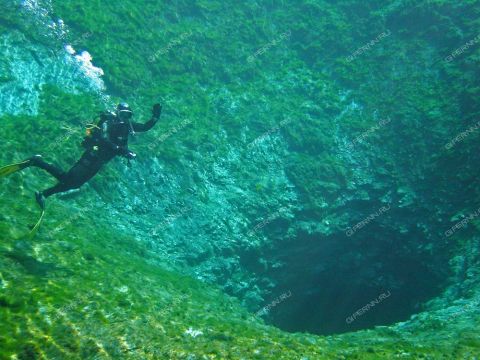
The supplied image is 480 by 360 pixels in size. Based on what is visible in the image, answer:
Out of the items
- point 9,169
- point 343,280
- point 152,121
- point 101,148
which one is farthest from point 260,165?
point 9,169

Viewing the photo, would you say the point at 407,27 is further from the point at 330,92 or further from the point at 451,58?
the point at 330,92

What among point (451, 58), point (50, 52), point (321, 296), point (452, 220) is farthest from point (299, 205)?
point (50, 52)

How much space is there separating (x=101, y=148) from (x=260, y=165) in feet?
20.9

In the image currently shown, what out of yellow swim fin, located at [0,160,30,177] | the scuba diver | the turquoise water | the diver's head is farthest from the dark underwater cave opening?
yellow swim fin, located at [0,160,30,177]

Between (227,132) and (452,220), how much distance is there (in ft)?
25.3

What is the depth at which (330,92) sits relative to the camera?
14367 millimetres

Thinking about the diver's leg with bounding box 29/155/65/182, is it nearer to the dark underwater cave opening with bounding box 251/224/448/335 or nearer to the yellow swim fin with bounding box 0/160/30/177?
the yellow swim fin with bounding box 0/160/30/177

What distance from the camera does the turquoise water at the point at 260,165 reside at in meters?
7.33

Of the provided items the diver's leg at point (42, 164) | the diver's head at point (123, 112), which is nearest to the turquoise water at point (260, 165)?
the diver's leg at point (42, 164)

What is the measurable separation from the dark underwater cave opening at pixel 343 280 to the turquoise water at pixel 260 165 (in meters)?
0.05

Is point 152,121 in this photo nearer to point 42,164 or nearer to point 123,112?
point 123,112

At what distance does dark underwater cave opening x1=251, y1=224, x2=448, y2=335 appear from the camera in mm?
10820

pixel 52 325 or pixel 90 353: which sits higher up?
pixel 52 325

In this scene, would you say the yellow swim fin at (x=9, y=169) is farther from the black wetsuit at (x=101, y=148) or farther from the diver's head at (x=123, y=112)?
the diver's head at (x=123, y=112)
